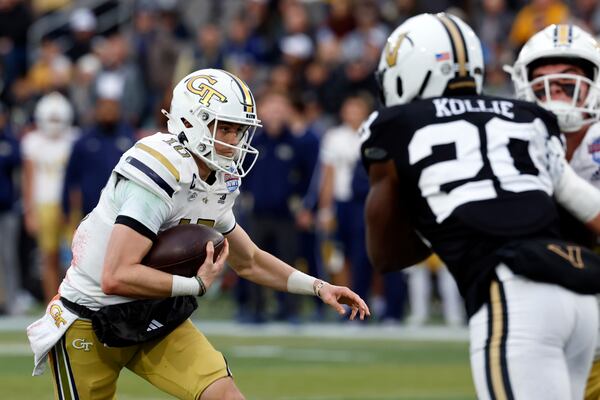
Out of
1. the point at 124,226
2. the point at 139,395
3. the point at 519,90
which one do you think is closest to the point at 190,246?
the point at 124,226

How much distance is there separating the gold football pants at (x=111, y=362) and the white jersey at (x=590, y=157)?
1.38 m

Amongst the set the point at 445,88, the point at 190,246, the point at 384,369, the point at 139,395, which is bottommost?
the point at 384,369

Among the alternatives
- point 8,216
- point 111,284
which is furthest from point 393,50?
point 8,216

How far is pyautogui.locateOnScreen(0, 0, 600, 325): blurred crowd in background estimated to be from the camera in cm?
1149

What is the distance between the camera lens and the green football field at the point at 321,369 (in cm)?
752

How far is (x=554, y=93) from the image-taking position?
419cm

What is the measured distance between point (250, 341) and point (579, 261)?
6798 millimetres

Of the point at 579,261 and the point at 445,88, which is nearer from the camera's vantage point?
the point at 579,261

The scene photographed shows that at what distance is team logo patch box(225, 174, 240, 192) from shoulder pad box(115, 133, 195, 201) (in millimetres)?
202

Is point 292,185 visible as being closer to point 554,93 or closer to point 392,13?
point 392,13

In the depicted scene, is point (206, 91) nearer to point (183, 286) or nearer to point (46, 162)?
point (183, 286)

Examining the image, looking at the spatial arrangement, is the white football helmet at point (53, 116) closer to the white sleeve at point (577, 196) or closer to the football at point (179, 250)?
the football at point (179, 250)

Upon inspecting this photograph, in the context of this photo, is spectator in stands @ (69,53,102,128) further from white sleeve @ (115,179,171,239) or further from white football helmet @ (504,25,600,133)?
white football helmet @ (504,25,600,133)

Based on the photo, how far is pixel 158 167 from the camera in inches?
166
